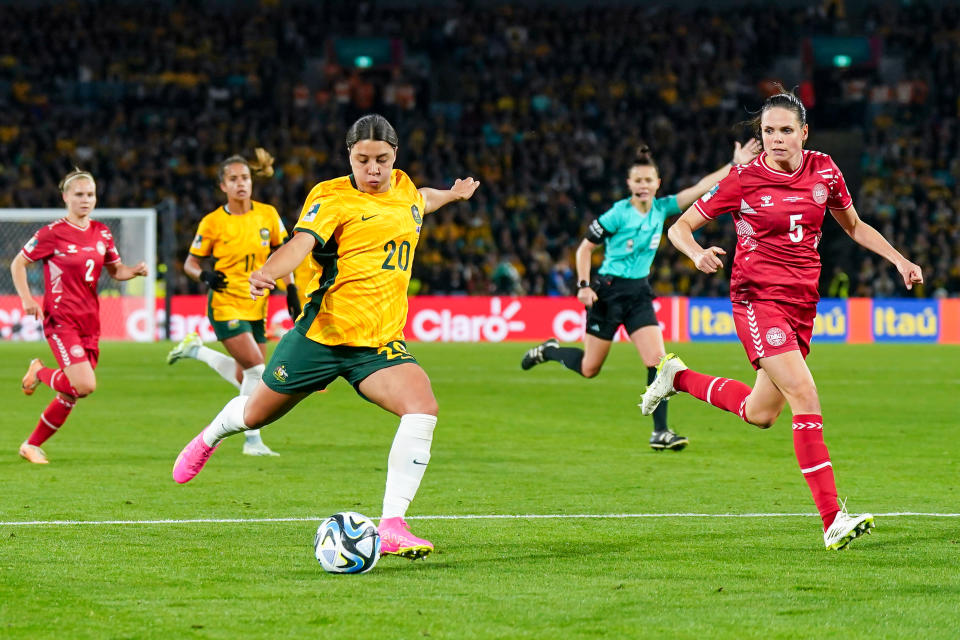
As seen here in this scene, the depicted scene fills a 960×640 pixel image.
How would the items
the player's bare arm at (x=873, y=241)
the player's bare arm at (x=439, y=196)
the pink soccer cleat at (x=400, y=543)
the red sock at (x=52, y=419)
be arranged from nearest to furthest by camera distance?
the pink soccer cleat at (x=400, y=543), the player's bare arm at (x=873, y=241), the player's bare arm at (x=439, y=196), the red sock at (x=52, y=419)

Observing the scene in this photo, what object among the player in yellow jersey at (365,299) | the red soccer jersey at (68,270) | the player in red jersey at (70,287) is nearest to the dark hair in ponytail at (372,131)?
the player in yellow jersey at (365,299)

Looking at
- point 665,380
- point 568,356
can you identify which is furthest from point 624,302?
point 665,380

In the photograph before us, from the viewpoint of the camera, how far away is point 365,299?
6.68 meters

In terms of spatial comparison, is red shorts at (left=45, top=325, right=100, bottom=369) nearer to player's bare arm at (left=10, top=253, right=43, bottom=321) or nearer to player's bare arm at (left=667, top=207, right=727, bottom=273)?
player's bare arm at (left=10, top=253, right=43, bottom=321)

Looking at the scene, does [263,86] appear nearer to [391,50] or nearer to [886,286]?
[391,50]

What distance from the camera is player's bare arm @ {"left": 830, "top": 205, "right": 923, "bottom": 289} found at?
7203mm

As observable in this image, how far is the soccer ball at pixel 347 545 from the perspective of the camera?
19.9 ft

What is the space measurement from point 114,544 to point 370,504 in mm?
1918

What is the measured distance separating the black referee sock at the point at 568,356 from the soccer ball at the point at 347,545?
6698 mm

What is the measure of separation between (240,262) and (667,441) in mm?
3776

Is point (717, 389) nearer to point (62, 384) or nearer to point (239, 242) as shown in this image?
point (239, 242)

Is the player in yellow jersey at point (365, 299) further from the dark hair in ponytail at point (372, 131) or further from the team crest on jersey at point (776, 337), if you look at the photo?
the team crest on jersey at point (776, 337)

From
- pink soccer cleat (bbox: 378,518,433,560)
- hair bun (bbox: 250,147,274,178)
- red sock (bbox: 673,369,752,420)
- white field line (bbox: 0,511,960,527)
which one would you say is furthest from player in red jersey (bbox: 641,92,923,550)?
hair bun (bbox: 250,147,274,178)

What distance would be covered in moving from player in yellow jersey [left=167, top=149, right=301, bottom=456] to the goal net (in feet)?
61.7
